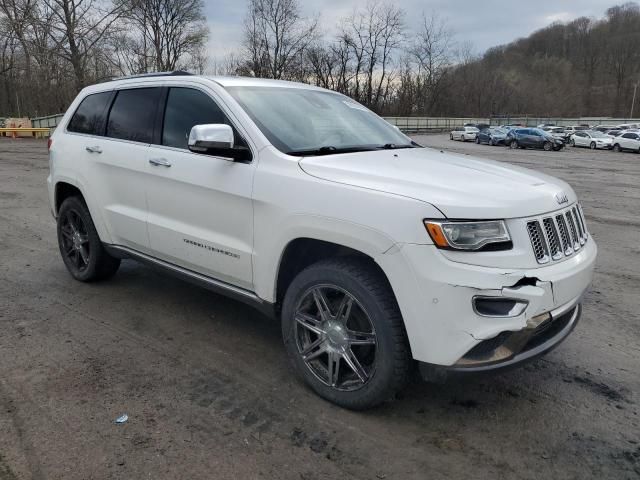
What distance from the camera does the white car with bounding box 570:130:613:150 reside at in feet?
137

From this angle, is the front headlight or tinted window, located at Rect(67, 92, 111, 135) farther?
tinted window, located at Rect(67, 92, 111, 135)

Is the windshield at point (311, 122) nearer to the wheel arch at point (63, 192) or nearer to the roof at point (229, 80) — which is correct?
the roof at point (229, 80)

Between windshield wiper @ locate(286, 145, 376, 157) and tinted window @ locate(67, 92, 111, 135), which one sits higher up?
tinted window @ locate(67, 92, 111, 135)

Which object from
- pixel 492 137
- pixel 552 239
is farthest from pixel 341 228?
pixel 492 137

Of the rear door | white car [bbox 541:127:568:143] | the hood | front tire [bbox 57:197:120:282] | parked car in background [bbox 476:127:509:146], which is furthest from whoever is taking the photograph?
parked car in background [bbox 476:127:509:146]

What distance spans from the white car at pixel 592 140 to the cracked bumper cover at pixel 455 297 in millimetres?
44873

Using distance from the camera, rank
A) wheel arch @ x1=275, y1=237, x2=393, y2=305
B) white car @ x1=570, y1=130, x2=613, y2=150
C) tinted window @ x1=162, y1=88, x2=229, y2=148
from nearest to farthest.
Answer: wheel arch @ x1=275, y1=237, x2=393, y2=305, tinted window @ x1=162, y1=88, x2=229, y2=148, white car @ x1=570, y1=130, x2=613, y2=150

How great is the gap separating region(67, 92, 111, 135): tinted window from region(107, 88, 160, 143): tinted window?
0.17 metres

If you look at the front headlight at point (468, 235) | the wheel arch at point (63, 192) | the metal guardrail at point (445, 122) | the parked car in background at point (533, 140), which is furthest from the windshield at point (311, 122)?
the metal guardrail at point (445, 122)

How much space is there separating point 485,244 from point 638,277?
433cm

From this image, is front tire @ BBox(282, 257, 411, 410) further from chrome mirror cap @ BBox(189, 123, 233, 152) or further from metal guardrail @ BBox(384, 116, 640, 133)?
metal guardrail @ BBox(384, 116, 640, 133)

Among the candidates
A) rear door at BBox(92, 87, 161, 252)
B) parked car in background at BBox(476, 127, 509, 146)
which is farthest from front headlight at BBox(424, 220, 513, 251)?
parked car in background at BBox(476, 127, 509, 146)

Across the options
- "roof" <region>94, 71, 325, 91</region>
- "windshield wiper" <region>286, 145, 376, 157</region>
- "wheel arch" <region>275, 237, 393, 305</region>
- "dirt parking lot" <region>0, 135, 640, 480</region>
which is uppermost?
"roof" <region>94, 71, 325, 91</region>

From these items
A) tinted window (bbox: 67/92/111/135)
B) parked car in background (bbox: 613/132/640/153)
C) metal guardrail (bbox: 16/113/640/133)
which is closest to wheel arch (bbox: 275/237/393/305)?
tinted window (bbox: 67/92/111/135)
